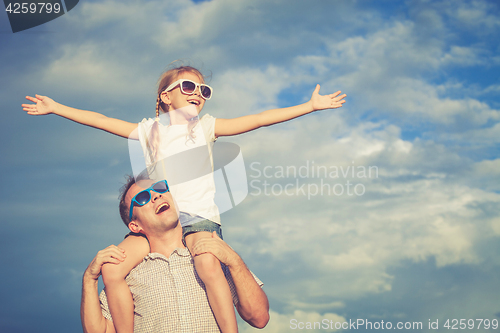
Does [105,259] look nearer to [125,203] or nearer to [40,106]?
[125,203]

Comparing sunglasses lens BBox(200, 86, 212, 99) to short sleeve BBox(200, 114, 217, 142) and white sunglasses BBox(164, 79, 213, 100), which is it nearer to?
white sunglasses BBox(164, 79, 213, 100)

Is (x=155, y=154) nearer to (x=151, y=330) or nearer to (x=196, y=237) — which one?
(x=196, y=237)

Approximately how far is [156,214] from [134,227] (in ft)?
1.84

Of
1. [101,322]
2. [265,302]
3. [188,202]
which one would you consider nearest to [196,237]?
[188,202]

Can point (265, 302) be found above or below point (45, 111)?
below

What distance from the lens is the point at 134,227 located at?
21.1ft

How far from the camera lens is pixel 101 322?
19.9 ft

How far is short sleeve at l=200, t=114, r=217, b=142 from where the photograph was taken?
6.16m

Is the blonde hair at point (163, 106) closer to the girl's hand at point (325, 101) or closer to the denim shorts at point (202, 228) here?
the denim shorts at point (202, 228)

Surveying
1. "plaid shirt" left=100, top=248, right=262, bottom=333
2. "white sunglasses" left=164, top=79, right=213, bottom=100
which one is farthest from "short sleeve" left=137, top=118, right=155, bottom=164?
"plaid shirt" left=100, top=248, right=262, bottom=333

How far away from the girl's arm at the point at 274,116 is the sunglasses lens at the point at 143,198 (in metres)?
1.35

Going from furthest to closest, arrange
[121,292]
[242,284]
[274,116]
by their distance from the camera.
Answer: [274,116] < [121,292] < [242,284]

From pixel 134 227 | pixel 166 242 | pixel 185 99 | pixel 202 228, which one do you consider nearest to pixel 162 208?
pixel 166 242

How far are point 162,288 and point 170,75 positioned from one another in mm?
3242
